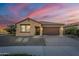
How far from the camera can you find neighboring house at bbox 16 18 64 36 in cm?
629

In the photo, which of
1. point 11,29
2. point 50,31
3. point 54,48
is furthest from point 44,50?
point 11,29

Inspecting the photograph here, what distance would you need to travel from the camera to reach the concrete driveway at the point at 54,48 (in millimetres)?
6293

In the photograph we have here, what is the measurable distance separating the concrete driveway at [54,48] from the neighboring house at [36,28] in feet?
0.36

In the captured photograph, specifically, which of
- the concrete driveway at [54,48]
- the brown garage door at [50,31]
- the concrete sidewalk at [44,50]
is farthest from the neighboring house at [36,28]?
the concrete sidewalk at [44,50]

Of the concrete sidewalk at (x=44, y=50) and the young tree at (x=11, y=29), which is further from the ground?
the young tree at (x=11, y=29)

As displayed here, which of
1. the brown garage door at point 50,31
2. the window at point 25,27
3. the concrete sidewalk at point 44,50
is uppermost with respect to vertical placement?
the window at point 25,27

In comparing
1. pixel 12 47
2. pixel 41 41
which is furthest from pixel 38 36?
pixel 12 47

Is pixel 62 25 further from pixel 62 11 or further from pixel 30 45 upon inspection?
pixel 30 45

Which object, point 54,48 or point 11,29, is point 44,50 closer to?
point 54,48

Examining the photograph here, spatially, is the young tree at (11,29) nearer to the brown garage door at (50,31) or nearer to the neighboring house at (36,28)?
the neighboring house at (36,28)

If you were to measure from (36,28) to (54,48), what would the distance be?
49cm

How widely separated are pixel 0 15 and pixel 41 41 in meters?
0.88

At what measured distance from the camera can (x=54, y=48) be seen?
6.31 meters

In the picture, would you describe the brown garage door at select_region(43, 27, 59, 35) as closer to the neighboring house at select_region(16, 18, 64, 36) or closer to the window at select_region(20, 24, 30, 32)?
the neighboring house at select_region(16, 18, 64, 36)
